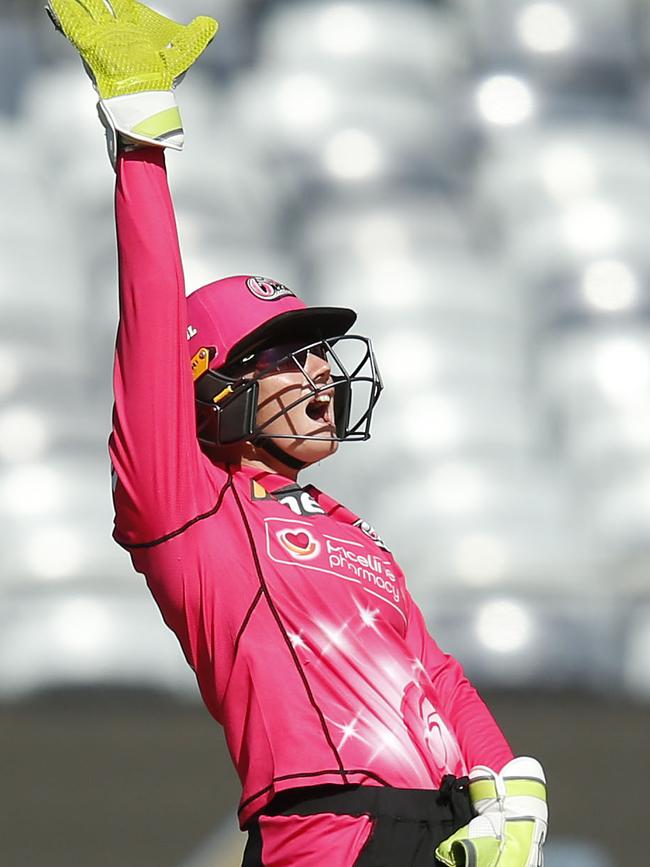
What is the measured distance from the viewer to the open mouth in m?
2.41

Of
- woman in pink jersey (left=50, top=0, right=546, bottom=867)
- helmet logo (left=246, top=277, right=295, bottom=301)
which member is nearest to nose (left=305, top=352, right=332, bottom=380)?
helmet logo (left=246, top=277, right=295, bottom=301)

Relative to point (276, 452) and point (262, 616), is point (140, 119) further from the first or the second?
point (262, 616)

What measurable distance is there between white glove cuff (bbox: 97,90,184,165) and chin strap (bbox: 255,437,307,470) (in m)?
0.46

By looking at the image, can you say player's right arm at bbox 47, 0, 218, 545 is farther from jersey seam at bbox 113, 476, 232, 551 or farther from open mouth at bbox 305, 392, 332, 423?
open mouth at bbox 305, 392, 332, 423

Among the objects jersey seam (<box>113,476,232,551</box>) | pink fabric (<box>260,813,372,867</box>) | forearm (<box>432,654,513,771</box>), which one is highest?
jersey seam (<box>113,476,232,551</box>)

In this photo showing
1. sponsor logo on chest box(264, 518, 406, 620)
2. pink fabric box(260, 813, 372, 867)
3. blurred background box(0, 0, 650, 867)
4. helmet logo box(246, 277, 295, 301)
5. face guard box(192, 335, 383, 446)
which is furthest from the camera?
blurred background box(0, 0, 650, 867)

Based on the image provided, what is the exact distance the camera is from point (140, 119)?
2135 millimetres

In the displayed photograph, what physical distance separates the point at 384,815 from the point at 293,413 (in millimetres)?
592

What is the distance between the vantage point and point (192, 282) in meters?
7.45

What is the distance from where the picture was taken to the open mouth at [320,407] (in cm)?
241

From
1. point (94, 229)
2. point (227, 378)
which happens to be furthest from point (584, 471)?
point (227, 378)

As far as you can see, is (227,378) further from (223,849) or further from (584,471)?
(584,471)

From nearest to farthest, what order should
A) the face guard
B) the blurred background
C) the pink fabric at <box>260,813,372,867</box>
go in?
1. the pink fabric at <box>260,813,372,867</box>
2. the face guard
3. the blurred background

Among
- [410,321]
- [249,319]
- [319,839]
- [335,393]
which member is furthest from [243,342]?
[410,321]
